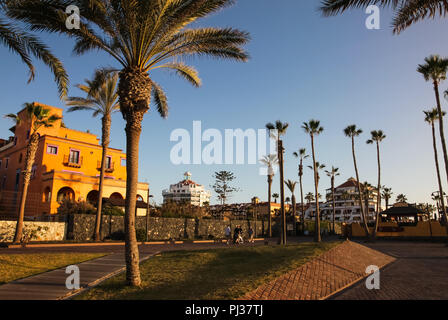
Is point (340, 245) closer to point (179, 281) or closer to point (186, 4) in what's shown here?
Answer: point (179, 281)

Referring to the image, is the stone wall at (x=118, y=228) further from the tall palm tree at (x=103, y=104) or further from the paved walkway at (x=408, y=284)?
the paved walkway at (x=408, y=284)

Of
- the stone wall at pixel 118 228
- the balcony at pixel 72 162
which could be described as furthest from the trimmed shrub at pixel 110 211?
the balcony at pixel 72 162

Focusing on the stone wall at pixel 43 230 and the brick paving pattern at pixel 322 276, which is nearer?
the brick paving pattern at pixel 322 276

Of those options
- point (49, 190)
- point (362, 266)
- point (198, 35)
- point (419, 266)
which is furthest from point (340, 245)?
point (49, 190)

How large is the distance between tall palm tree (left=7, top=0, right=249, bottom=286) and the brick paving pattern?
4337 mm

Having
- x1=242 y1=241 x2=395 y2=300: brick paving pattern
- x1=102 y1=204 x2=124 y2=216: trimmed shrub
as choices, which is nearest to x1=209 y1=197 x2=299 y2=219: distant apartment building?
x1=102 y1=204 x2=124 y2=216: trimmed shrub

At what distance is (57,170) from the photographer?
111 feet

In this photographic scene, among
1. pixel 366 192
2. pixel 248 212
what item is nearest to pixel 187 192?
pixel 248 212

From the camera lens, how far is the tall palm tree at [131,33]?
9812mm

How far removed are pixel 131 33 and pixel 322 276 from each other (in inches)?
438

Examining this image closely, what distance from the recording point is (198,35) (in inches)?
475

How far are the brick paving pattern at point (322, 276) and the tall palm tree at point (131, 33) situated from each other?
4.34 metres

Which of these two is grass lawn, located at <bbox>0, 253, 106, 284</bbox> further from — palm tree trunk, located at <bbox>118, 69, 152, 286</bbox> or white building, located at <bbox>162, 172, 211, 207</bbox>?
white building, located at <bbox>162, 172, 211, 207</bbox>
